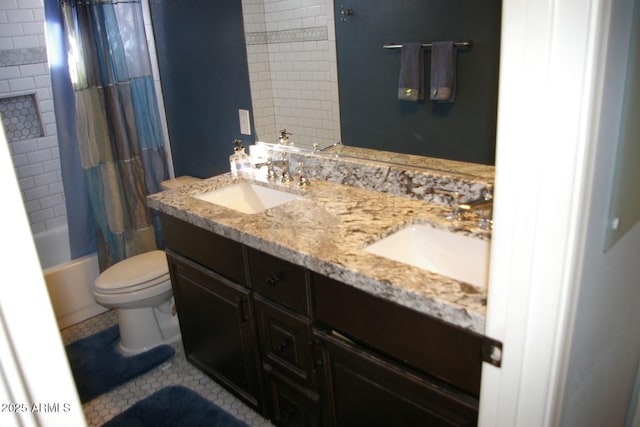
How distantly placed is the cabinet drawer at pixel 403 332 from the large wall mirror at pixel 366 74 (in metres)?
0.62

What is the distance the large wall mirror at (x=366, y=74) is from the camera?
1.54m

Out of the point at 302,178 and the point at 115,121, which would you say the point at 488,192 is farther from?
the point at 115,121

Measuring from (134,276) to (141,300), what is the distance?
0.12 metres

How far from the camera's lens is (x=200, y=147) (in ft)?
9.60

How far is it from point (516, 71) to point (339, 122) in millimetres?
1229

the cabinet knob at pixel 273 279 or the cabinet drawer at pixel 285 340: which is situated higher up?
the cabinet knob at pixel 273 279

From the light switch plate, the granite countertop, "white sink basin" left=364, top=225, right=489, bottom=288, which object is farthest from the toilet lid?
"white sink basin" left=364, top=225, right=489, bottom=288

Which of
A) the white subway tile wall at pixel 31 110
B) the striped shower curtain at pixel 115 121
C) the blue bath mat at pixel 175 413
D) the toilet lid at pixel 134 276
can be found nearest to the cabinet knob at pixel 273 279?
the blue bath mat at pixel 175 413

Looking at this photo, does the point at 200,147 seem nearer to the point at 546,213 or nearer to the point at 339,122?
the point at 339,122

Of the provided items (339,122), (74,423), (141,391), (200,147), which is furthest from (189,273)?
(74,423)

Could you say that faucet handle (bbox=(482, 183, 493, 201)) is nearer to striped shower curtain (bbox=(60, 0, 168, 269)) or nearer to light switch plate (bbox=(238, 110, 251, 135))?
light switch plate (bbox=(238, 110, 251, 135))

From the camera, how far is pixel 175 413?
83.7 inches

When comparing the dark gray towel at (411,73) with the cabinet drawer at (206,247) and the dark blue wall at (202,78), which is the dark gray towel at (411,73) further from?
the dark blue wall at (202,78)

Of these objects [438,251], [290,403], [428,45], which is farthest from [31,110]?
[438,251]
